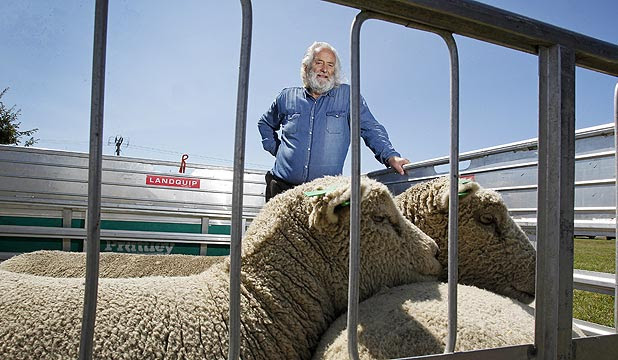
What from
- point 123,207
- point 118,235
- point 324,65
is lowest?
point 118,235

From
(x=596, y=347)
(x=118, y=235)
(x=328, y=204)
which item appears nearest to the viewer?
(x=596, y=347)

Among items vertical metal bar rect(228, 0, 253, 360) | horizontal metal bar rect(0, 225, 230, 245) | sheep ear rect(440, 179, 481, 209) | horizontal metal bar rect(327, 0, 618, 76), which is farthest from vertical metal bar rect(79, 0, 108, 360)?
horizontal metal bar rect(0, 225, 230, 245)

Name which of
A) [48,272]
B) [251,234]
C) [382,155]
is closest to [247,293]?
[251,234]

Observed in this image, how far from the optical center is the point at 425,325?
134 centimetres

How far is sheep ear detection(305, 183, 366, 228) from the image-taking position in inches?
60.6

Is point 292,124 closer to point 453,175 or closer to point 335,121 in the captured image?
point 335,121

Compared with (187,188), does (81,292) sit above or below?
below

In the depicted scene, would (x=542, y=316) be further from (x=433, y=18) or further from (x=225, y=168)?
(x=225, y=168)

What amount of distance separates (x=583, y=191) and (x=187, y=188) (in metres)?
4.38

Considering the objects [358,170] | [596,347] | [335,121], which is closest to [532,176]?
[335,121]

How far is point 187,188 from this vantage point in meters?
5.39

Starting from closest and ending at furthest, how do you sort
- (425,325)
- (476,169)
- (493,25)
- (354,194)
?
1. (354,194)
2. (493,25)
3. (425,325)
4. (476,169)

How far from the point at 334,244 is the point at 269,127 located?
1603 millimetres

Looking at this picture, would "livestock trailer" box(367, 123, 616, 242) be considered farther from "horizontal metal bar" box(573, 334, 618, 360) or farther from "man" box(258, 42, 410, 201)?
"horizontal metal bar" box(573, 334, 618, 360)
